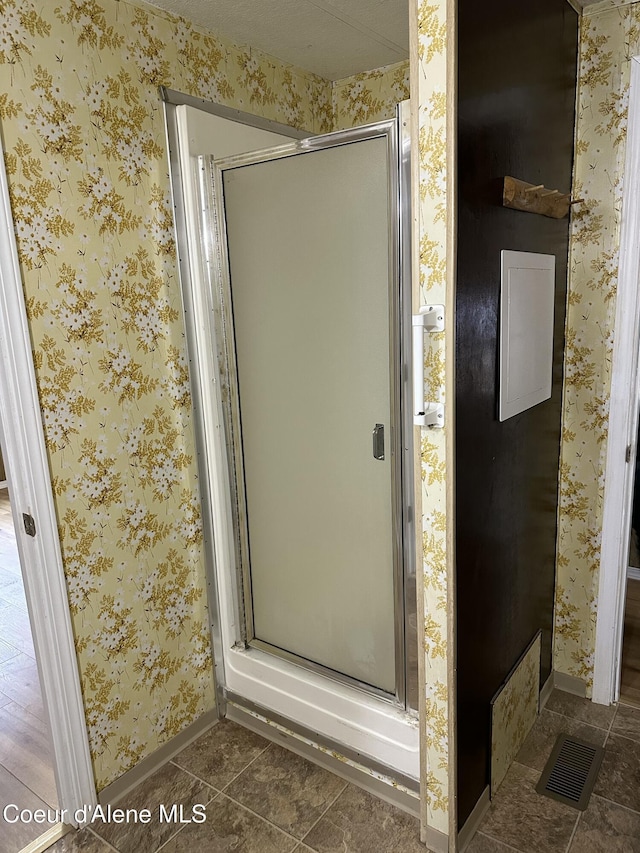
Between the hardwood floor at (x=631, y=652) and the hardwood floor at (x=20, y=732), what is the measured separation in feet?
6.57

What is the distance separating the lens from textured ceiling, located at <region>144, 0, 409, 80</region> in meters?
1.84

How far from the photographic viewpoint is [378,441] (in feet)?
5.68

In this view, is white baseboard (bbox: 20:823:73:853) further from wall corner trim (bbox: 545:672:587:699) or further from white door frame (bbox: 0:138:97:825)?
wall corner trim (bbox: 545:672:587:699)

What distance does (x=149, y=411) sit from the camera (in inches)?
75.9

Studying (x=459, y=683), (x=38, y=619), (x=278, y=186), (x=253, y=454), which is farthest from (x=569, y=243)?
(x=38, y=619)

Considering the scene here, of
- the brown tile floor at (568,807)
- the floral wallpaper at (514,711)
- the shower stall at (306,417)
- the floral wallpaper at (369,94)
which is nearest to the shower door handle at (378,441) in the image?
the shower stall at (306,417)

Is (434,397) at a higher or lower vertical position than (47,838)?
higher

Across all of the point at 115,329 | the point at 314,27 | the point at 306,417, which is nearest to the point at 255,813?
the point at 306,417

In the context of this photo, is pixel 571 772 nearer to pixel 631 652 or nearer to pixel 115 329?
pixel 631 652

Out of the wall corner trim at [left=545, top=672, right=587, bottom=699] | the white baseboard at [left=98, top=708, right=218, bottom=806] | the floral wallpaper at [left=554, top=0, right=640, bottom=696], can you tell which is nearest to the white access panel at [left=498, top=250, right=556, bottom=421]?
the floral wallpaper at [left=554, top=0, right=640, bottom=696]

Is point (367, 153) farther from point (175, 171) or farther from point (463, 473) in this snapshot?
point (463, 473)

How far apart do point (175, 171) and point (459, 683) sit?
167 centimetres

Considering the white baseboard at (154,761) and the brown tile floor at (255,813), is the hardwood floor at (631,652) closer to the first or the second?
the brown tile floor at (255,813)

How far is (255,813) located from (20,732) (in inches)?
38.4
